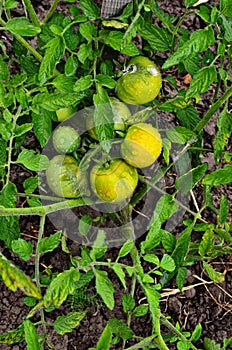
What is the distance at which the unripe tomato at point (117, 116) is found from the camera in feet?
4.78

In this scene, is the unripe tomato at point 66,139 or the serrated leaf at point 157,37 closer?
the serrated leaf at point 157,37

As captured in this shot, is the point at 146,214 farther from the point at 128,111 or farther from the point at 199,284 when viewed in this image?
the point at 128,111

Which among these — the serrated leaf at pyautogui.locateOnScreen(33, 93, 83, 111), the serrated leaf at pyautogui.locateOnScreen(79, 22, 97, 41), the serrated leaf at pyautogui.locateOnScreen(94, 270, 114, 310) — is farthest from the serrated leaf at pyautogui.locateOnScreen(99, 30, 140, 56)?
the serrated leaf at pyautogui.locateOnScreen(94, 270, 114, 310)

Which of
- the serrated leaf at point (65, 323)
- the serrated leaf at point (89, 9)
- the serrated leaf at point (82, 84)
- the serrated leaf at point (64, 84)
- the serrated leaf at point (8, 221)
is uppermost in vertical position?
the serrated leaf at point (89, 9)

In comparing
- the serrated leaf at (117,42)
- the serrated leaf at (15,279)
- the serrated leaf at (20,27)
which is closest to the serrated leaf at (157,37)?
the serrated leaf at (117,42)

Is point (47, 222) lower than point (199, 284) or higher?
higher

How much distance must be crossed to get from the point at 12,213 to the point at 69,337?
715mm

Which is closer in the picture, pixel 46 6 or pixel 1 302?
pixel 1 302

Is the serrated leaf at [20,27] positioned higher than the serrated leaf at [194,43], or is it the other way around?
the serrated leaf at [194,43]

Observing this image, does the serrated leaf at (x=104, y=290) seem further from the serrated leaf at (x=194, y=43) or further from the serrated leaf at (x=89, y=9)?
the serrated leaf at (x=89, y=9)

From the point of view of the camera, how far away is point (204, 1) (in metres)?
1.94

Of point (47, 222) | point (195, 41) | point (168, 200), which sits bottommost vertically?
point (47, 222)

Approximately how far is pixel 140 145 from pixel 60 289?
45 cm

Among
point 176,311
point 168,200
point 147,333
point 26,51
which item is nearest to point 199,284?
point 176,311
